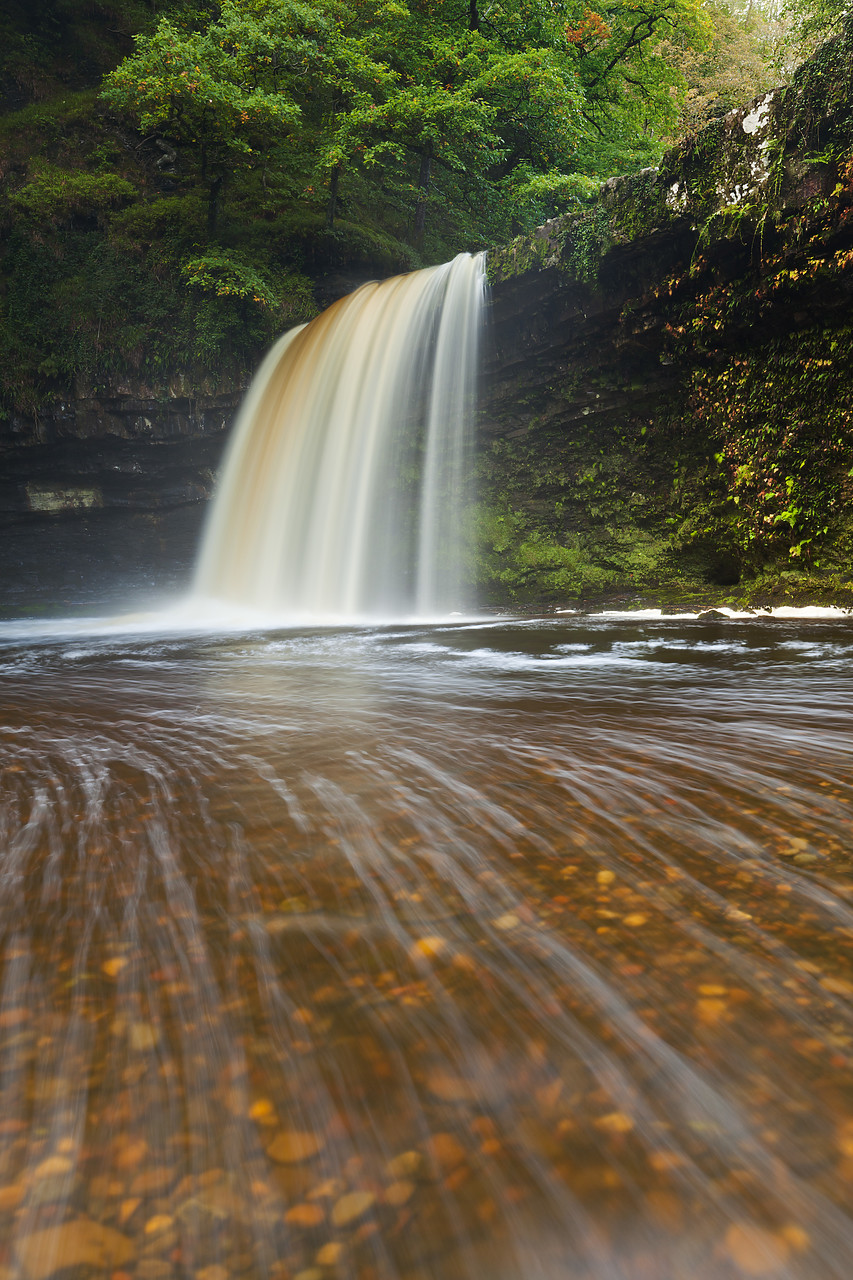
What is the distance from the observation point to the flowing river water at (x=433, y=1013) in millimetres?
903

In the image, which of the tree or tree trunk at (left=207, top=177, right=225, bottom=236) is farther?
tree trunk at (left=207, top=177, right=225, bottom=236)

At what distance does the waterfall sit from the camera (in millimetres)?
10703

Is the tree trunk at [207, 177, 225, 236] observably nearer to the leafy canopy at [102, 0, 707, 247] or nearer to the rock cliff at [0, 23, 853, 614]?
the leafy canopy at [102, 0, 707, 247]

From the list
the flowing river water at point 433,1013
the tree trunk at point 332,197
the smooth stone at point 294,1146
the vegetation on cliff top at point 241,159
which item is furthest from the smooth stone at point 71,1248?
the tree trunk at point 332,197

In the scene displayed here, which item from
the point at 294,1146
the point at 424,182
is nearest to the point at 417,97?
the point at 424,182

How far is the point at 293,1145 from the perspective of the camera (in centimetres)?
103

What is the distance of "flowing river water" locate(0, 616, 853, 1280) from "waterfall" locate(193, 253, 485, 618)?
8459mm

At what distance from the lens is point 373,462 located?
10961mm

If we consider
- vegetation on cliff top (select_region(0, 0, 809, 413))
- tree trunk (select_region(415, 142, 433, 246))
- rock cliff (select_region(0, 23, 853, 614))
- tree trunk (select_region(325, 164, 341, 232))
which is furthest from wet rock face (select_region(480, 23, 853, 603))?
tree trunk (select_region(415, 142, 433, 246))

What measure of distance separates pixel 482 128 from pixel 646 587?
9.34m

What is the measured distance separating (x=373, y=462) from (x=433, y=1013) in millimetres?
10321

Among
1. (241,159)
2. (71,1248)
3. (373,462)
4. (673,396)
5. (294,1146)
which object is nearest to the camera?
(71,1248)

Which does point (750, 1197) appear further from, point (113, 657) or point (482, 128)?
point (482, 128)

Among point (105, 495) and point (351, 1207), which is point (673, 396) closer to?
point (351, 1207)
